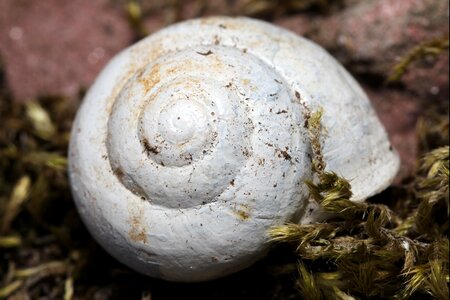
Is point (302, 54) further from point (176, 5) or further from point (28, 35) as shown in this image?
point (28, 35)

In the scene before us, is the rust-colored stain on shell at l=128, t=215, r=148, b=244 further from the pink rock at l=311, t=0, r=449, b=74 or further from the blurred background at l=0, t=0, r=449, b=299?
the pink rock at l=311, t=0, r=449, b=74

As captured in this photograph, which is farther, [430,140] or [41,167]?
[41,167]

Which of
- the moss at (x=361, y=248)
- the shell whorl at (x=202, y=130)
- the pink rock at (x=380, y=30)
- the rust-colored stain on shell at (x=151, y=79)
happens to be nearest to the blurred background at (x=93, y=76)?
the pink rock at (x=380, y=30)

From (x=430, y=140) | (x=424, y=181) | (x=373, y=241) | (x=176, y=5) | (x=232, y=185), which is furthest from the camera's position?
(x=176, y=5)

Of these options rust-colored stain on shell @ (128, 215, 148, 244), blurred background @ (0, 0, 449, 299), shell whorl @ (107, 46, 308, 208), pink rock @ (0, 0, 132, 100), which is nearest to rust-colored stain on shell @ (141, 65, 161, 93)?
shell whorl @ (107, 46, 308, 208)

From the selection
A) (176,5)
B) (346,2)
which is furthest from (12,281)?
(346,2)

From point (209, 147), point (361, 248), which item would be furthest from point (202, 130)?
point (361, 248)
